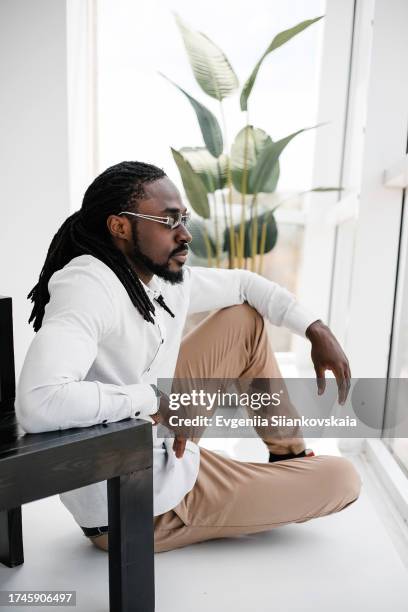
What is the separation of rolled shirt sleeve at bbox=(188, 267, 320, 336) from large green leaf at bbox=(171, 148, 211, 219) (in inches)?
28.4

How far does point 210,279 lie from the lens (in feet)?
5.43

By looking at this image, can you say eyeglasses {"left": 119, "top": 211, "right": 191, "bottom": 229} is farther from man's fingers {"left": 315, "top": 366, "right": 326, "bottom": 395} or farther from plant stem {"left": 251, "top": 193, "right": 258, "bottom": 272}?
plant stem {"left": 251, "top": 193, "right": 258, "bottom": 272}

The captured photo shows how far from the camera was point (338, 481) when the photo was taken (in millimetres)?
1468

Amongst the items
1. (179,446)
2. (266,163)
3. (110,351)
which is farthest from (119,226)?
(266,163)

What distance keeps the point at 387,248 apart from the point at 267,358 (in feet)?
2.23

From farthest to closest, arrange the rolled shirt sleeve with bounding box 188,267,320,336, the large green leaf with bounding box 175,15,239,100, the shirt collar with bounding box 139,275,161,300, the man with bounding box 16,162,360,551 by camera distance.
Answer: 1. the large green leaf with bounding box 175,15,239,100
2. the rolled shirt sleeve with bounding box 188,267,320,336
3. the shirt collar with bounding box 139,275,161,300
4. the man with bounding box 16,162,360,551

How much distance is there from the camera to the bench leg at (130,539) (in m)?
1.07

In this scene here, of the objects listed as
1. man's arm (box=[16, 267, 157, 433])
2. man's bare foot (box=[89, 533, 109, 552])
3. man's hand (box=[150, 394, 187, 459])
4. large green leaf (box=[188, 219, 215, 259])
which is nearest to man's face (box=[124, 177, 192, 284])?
man's arm (box=[16, 267, 157, 433])

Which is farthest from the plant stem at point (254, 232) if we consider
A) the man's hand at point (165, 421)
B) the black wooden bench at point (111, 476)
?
the black wooden bench at point (111, 476)

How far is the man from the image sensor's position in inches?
40.4

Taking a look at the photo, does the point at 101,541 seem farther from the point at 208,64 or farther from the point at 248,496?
the point at 208,64

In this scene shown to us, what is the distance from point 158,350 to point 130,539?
0.45 m

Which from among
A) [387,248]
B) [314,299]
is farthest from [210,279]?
[314,299]

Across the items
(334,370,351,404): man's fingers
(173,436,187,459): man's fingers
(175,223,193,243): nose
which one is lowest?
(173,436,187,459): man's fingers
